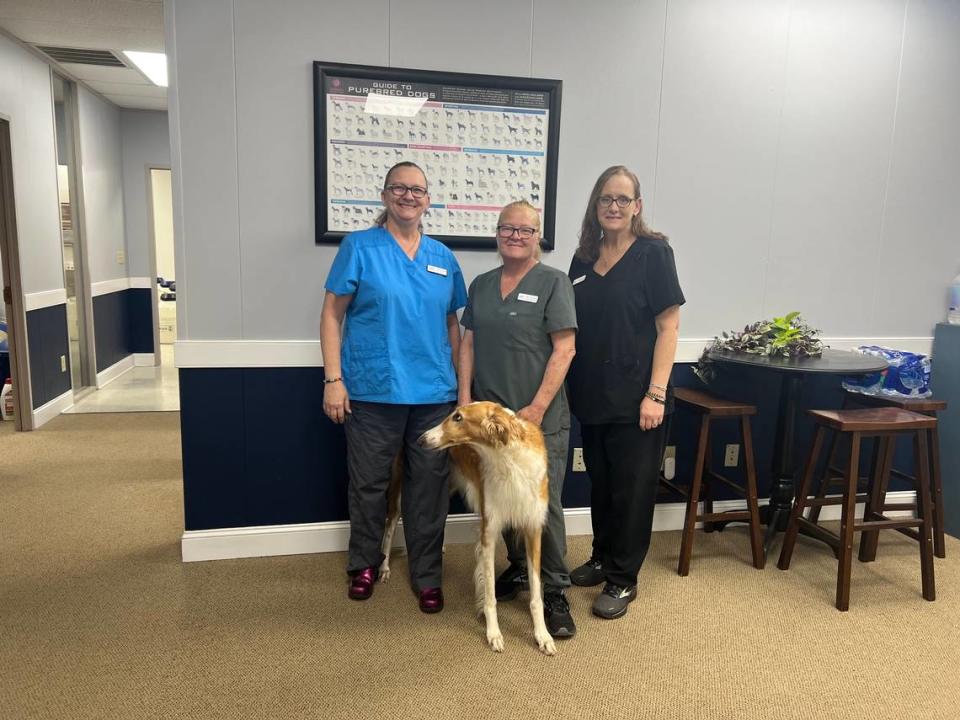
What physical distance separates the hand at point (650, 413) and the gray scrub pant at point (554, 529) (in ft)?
0.85

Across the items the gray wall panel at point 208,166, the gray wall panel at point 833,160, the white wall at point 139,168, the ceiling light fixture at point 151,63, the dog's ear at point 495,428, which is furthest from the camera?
the white wall at point 139,168

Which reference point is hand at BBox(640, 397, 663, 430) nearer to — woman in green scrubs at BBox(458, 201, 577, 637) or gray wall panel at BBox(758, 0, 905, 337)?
woman in green scrubs at BBox(458, 201, 577, 637)

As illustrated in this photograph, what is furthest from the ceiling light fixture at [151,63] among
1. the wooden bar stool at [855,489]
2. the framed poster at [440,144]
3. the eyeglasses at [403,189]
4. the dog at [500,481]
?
the wooden bar stool at [855,489]

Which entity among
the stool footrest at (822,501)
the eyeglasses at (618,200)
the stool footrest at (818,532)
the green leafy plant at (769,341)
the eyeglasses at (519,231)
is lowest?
the stool footrest at (818,532)

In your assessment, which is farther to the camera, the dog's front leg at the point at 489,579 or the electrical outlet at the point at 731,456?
the electrical outlet at the point at 731,456

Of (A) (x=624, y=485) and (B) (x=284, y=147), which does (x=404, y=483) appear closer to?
A: (A) (x=624, y=485)

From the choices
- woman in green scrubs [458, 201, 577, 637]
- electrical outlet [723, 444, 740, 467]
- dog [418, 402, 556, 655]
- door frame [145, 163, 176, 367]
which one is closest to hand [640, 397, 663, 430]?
woman in green scrubs [458, 201, 577, 637]

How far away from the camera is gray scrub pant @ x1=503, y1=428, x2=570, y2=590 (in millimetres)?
2201

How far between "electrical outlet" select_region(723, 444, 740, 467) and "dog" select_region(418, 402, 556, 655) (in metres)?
1.38

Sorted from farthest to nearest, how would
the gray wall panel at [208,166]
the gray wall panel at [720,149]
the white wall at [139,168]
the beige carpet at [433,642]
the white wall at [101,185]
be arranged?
the white wall at [139,168] < the white wall at [101,185] < the gray wall panel at [720,149] < the gray wall panel at [208,166] < the beige carpet at [433,642]

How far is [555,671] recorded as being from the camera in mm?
2000

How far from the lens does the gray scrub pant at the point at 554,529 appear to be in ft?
7.22

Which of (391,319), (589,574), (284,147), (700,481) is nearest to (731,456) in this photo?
(700,481)

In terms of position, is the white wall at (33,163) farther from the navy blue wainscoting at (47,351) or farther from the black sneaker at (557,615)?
the black sneaker at (557,615)
